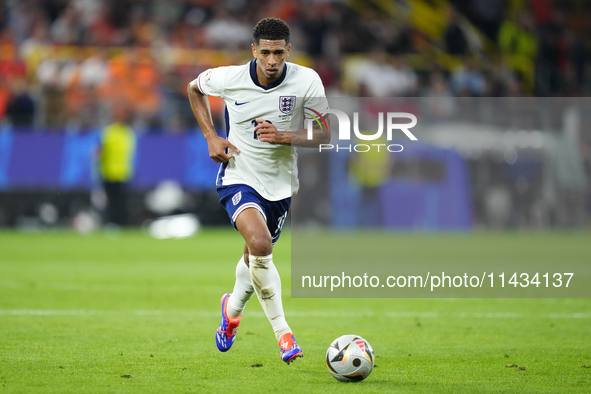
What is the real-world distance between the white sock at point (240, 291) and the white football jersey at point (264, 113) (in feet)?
1.87

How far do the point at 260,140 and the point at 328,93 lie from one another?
12.9 meters

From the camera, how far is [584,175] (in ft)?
56.6

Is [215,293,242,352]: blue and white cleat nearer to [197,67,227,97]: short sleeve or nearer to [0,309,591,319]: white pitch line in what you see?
[197,67,227,97]: short sleeve

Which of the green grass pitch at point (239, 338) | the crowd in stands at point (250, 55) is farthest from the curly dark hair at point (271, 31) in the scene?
the crowd in stands at point (250, 55)

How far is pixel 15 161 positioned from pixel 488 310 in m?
11.2

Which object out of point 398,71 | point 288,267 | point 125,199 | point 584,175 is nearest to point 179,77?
point 125,199

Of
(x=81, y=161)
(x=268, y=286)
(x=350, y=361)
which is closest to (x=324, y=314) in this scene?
(x=268, y=286)

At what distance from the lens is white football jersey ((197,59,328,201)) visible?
562 cm

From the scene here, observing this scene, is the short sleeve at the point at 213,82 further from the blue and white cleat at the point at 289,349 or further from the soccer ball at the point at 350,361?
the soccer ball at the point at 350,361

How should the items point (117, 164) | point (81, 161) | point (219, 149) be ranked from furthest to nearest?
point (81, 161)
point (117, 164)
point (219, 149)

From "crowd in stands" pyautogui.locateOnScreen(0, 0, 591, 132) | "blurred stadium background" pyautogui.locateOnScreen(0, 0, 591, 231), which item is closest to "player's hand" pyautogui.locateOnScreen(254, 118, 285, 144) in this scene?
"blurred stadium background" pyautogui.locateOnScreen(0, 0, 591, 231)

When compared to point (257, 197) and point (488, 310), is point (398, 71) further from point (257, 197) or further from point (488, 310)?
point (257, 197)

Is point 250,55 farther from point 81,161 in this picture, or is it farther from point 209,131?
point 209,131

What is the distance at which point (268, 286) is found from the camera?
17.6ft
